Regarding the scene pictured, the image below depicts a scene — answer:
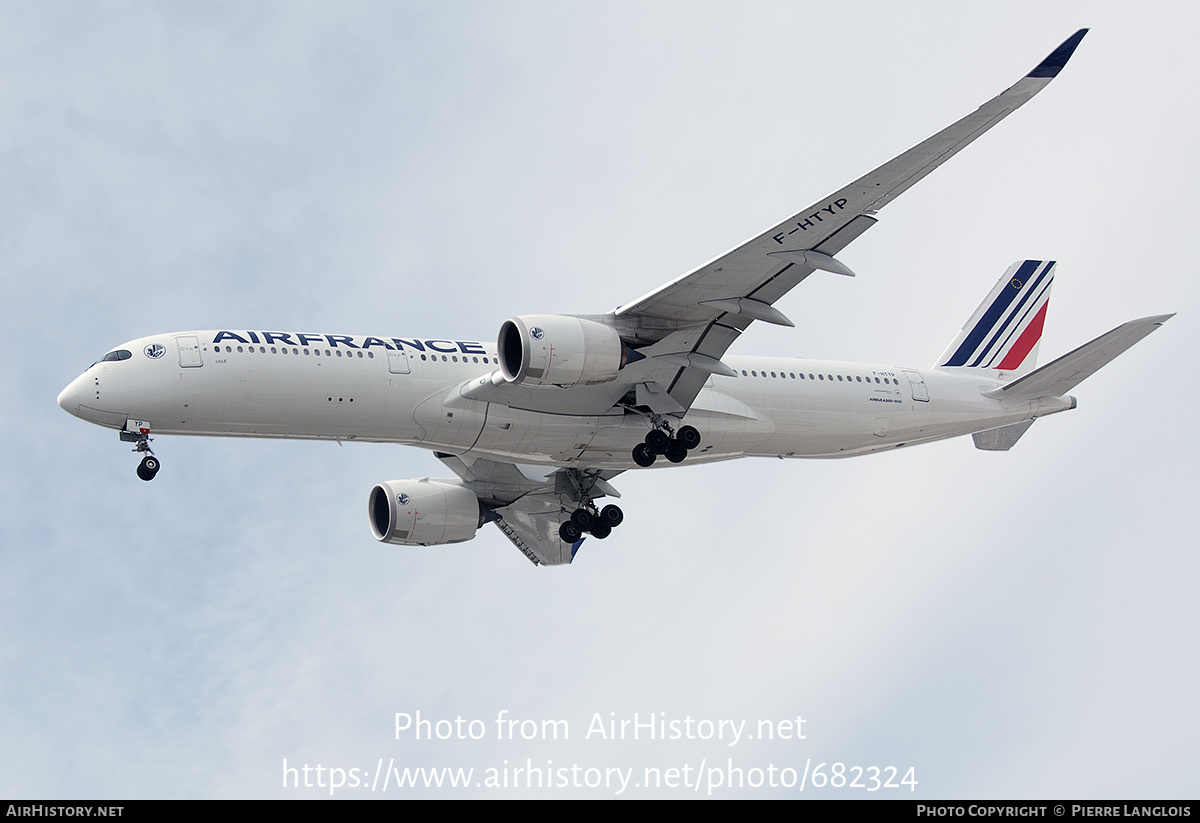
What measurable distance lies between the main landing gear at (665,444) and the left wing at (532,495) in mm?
4179

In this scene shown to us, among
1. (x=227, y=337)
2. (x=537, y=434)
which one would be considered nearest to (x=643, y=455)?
(x=537, y=434)

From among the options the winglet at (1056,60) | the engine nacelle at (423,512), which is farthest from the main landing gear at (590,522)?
the winglet at (1056,60)

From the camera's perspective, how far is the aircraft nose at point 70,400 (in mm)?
29242

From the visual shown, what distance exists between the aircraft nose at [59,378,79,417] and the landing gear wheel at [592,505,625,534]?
14.0m

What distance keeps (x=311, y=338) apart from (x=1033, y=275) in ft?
74.1

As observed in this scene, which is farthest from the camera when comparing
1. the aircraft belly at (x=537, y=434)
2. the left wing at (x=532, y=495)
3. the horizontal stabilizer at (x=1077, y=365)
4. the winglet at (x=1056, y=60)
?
the left wing at (x=532, y=495)

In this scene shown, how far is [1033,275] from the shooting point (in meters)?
41.2

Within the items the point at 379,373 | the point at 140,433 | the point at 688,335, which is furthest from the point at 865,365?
the point at 140,433

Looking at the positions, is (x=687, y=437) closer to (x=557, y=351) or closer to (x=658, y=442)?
(x=658, y=442)

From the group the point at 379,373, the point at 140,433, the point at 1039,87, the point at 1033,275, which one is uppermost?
the point at 1033,275

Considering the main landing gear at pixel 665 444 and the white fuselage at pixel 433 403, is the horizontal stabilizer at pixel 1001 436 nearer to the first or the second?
the white fuselage at pixel 433 403

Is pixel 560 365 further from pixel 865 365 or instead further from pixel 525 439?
pixel 865 365

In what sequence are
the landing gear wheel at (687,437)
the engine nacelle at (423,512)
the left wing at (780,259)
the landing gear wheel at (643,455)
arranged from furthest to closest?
1. the engine nacelle at (423,512)
2. the landing gear wheel at (687,437)
3. the landing gear wheel at (643,455)
4. the left wing at (780,259)

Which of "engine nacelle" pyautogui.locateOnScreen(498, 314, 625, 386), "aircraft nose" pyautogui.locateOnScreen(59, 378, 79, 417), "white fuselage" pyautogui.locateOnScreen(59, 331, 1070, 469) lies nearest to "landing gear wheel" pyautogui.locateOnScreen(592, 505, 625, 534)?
"white fuselage" pyautogui.locateOnScreen(59, 331, 1070, 469)
